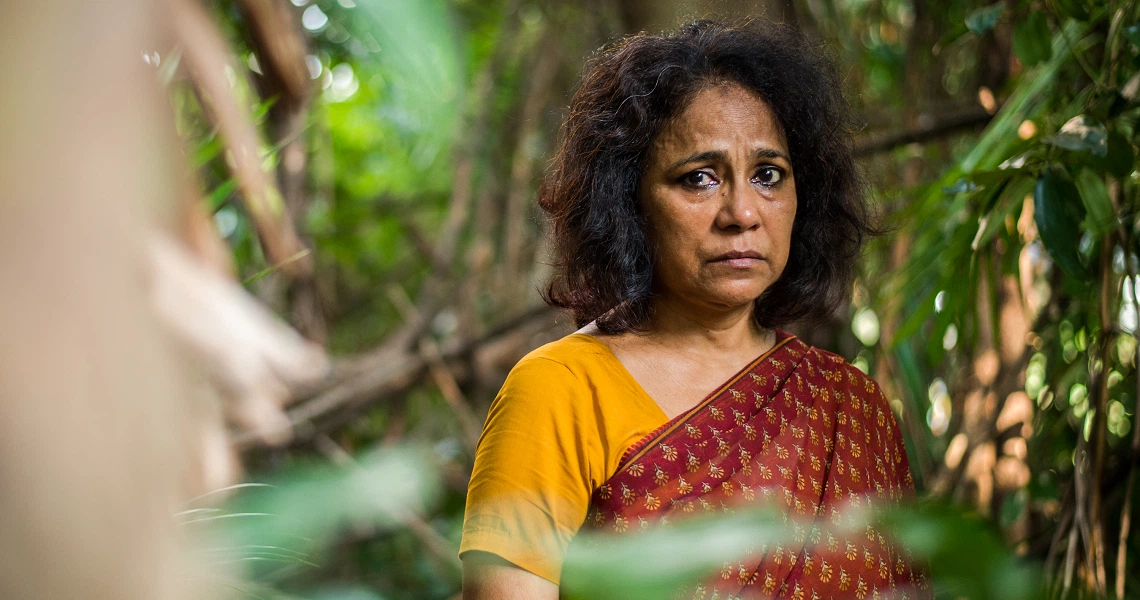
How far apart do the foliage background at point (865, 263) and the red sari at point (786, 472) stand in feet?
0.67

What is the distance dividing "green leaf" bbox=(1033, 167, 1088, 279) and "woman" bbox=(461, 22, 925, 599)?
0.29 m

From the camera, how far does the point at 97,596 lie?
7.8 inches

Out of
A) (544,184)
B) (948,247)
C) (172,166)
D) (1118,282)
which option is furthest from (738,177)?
(172,166)

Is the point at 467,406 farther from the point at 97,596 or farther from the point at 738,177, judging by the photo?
the point at 97,596

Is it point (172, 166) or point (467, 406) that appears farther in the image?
point (467, 406)

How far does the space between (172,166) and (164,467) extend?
0.25 feet

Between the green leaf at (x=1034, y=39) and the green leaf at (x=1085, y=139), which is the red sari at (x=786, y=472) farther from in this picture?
the green leaf at (x=1034, y=39)

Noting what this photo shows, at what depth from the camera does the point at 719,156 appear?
3.64 ft

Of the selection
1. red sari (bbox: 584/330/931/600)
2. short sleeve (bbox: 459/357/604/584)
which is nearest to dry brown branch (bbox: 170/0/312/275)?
short sleeve (bbox: 459/357/604/584)

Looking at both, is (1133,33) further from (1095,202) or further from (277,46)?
(277,46)

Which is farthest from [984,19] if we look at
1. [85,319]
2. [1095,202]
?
[85,319]

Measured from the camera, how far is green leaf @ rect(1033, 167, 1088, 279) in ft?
4.09

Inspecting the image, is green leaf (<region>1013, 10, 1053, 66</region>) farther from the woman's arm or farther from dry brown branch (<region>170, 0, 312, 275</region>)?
dry brown branch (<region>170, 0, 312, 275</region>)

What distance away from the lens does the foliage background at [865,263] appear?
54 cm
